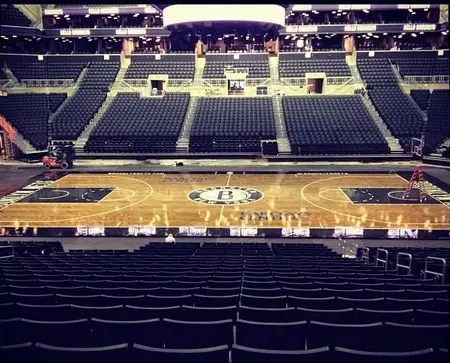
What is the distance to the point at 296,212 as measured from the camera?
584 inches

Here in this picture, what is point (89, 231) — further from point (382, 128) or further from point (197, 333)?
point (382, 128)

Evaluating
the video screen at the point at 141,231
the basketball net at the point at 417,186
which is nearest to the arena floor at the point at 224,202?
the basketball net at the point at 417,186

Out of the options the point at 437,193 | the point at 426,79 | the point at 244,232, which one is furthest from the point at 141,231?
the point at 426,79

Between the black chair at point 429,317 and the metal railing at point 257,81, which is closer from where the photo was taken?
the black chair at point 429,317

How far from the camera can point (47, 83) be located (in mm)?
32156

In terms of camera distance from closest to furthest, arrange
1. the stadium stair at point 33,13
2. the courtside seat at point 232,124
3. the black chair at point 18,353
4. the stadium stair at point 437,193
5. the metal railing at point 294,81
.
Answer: the black chair at point 18,353, the stadium stair at point 437,193, the courtside seat at point 232,124, the metal railing at point 294,81, the stadium stair at point 33,13

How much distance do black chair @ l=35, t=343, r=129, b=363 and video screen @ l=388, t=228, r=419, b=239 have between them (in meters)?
11.3

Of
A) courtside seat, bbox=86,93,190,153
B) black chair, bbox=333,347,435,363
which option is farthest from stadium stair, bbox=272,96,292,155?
black chair, bbox=333,347,435,363

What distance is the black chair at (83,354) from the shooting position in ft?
8.81

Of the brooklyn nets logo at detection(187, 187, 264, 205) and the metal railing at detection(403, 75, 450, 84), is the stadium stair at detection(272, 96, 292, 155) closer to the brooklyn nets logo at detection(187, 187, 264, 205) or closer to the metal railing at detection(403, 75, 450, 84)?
the brooklyn nets logo at detection(187, 187, 264, 205)

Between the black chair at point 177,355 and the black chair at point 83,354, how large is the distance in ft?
0.27

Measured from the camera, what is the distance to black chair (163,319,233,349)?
3.39m

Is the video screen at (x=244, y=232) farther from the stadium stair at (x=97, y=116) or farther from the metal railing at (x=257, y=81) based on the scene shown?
the metal railing at (x=257, y=81)

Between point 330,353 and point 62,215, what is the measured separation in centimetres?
1376
